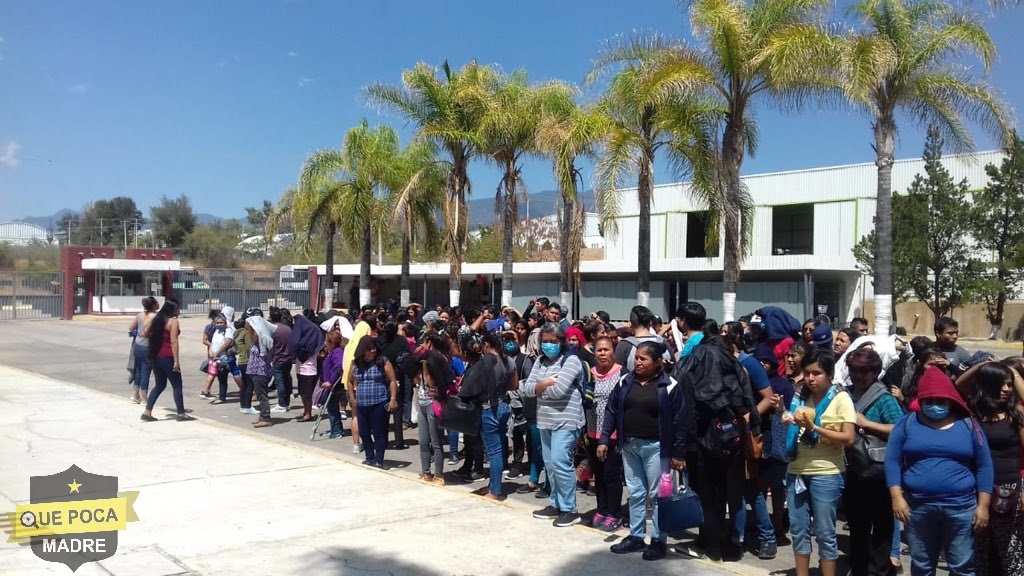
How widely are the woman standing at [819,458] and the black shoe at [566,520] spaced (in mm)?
2090

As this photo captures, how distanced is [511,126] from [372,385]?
37.0ft

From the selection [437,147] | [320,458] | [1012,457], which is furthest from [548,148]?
[1012,457]

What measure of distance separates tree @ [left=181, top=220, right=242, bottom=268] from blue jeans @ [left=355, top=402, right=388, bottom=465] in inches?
3082

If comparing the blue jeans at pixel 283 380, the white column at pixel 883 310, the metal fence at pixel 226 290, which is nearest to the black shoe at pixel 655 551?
the blue jeans at pixel 283 380

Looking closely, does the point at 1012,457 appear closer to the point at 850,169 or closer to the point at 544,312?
the point at 544,312

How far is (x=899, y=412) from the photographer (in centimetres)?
518

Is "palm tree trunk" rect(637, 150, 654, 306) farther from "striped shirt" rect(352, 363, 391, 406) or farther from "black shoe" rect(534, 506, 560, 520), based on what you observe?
"black shoe" rect(534, 506, 560, 520)

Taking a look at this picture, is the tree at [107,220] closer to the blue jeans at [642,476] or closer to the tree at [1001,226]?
the tree at [1001,226]

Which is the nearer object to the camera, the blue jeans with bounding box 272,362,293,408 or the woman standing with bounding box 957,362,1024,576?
the woman standing with bounding box 957,362,1024,576

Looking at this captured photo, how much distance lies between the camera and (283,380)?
12578 mm

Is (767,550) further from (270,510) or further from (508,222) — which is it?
(508,222)

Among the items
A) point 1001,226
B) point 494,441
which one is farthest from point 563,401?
point 1001,226

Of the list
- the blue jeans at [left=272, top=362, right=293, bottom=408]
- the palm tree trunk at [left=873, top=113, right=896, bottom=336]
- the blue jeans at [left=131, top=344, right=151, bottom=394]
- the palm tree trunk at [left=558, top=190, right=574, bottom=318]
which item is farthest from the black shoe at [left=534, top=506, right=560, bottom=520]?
the palm tree trunk at [left=558, top=190, right=574, bottom=318]

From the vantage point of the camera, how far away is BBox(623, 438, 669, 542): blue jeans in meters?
5.91
